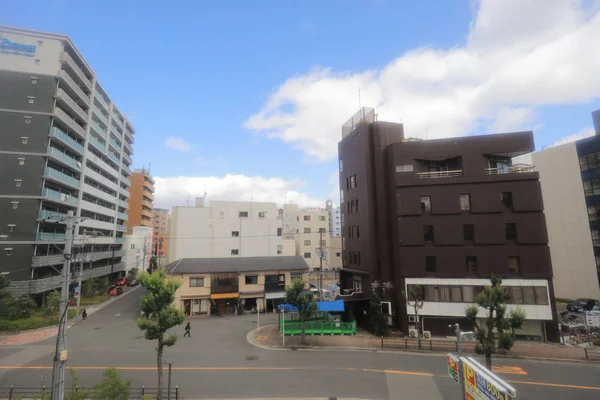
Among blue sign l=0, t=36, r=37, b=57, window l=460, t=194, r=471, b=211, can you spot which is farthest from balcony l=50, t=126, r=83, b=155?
window l=460, t=194, r=471, b=211

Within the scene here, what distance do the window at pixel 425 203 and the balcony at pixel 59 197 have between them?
47.7 meters

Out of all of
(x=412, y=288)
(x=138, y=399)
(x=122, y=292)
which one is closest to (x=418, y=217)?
(x=412, y=288)

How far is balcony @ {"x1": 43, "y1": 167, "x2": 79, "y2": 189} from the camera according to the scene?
4095 cm

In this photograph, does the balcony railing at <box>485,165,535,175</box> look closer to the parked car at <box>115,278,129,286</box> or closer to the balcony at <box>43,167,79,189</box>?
the balcony at <box>43,167,79,189</box>

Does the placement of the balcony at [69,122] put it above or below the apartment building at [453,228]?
above

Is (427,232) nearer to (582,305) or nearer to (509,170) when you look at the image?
(509,170)

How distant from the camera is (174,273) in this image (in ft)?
127

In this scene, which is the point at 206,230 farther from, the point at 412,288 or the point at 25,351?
the point at 412,288

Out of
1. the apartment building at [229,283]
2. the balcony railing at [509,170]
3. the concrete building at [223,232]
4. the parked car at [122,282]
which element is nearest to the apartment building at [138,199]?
the parked car at [122,282]

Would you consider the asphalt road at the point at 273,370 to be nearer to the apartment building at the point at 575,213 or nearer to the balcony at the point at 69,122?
the apartment building at the point at 575,213

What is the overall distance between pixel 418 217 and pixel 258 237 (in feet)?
99.5

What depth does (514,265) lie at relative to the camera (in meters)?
28.9

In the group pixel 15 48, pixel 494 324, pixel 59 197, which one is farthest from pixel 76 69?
pixel 494 324

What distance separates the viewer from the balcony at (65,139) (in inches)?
1662
